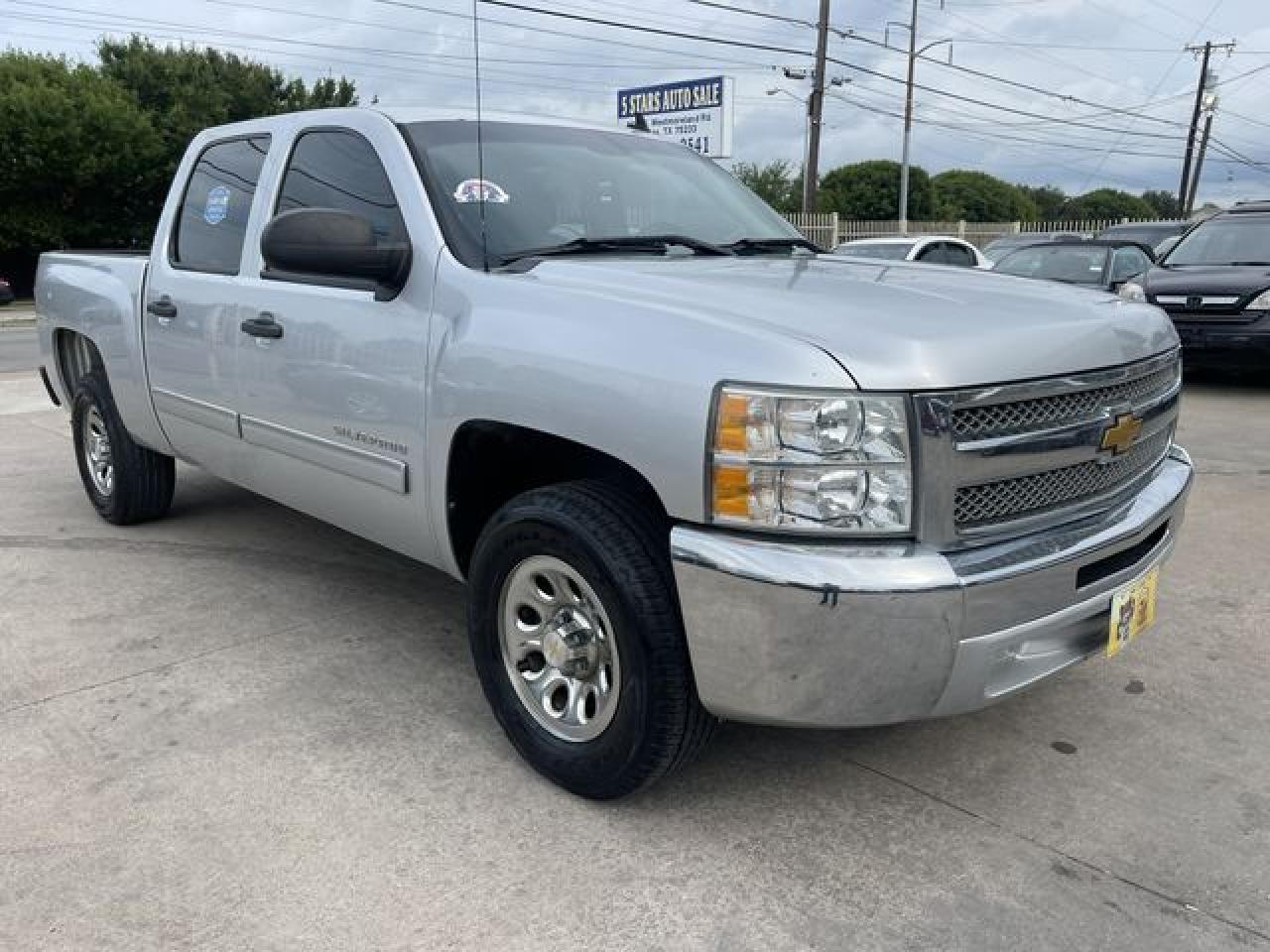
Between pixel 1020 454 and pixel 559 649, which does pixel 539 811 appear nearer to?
pixel 559 649

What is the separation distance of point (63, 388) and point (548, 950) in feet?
15.7

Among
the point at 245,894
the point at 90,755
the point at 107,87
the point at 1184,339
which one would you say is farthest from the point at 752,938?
the point at 107,87

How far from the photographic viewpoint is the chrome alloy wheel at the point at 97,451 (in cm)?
538

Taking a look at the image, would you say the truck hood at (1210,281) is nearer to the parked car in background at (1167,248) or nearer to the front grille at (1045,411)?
the parked car in background at (1167,248)

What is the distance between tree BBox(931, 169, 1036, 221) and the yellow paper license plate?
6423cm

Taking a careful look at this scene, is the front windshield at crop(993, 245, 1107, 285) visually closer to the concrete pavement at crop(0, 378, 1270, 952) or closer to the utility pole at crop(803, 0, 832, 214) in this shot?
the concrete pavement at crop(0, 378, 1270, 952)

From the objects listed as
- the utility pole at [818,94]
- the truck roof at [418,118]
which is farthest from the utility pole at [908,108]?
the truck roof at [418,118]

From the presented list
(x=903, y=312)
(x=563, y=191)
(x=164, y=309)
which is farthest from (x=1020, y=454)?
(x=164, y=309)

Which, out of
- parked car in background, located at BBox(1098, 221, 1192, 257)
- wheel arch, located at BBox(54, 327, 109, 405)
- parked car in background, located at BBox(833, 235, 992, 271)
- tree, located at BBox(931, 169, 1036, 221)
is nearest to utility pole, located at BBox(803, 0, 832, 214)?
parked car in background, located at BBox(1098, 221, 1192, 257)

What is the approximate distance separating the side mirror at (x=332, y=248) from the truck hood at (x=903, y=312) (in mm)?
473

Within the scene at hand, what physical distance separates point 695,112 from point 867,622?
78.0ft

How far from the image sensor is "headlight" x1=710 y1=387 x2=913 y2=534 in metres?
2.25

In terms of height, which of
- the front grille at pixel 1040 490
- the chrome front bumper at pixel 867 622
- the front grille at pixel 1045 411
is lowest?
the chrome front bumper at pixel 867 622

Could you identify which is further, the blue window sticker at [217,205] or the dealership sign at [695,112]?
the dealership sign at [695,112]
